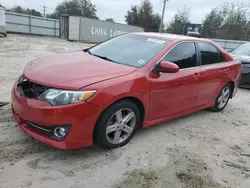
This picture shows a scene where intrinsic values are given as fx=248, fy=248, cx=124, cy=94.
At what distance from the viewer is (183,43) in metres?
4.14

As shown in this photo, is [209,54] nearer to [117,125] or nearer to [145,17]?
[117,125]

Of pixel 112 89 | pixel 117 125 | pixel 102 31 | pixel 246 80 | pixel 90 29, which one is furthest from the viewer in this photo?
pixel 102 31

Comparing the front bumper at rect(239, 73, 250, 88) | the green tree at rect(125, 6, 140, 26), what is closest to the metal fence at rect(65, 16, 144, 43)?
the front bumper at rect(239, 73, 250, 88)

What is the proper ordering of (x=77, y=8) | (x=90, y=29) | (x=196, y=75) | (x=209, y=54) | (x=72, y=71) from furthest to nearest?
(x=77, y=8) < (x=90, y=29) < (x=209, y=54) < (x=196, y=75) < (x=72, y=71)

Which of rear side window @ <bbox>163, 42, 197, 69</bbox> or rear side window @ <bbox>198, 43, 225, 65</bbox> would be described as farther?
rear side window @ <bbox>198, 43, 225, 65</bbox>

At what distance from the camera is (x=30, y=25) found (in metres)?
19.8

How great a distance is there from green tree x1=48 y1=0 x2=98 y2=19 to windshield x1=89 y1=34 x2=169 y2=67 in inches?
2279

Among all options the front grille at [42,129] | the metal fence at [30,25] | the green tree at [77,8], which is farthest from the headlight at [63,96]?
the green tree at [77,8]

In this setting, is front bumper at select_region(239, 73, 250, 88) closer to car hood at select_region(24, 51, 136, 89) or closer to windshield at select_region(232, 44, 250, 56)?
windshield at select_region(232, 44, 250, 56)

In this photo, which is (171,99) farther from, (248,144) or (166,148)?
(248,144)

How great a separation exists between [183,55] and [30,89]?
245cm

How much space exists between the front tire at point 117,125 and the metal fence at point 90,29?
18.8 meters

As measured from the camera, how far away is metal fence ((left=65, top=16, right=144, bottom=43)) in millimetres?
20891

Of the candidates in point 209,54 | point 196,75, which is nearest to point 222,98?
point 209,54
